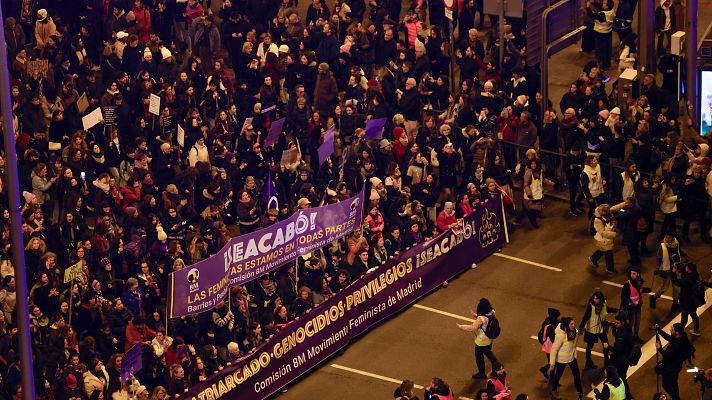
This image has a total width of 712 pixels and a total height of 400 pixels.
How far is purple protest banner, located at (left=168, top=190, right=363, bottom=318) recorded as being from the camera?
2908cm

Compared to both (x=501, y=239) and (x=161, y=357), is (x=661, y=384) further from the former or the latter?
(x=161, y=357)

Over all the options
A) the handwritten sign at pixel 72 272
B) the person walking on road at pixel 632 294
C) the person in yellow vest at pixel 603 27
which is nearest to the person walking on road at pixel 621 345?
the person walking on road at pixel 632 294

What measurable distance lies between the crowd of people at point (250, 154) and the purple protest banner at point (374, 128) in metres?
0.13

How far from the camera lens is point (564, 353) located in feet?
96.6

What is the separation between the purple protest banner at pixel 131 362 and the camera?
1117 inches

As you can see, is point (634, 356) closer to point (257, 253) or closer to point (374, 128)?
point (257, 253)

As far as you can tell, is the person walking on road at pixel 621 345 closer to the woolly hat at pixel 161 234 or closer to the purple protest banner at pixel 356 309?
the purple protest banner at pixel 356 309

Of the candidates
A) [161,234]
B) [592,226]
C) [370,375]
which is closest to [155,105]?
[161,234]

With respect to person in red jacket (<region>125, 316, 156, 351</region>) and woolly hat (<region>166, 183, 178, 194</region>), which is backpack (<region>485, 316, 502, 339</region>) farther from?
woolly hat (<region>166, 183, 178, 194</region>)

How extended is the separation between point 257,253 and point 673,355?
7.06 meters

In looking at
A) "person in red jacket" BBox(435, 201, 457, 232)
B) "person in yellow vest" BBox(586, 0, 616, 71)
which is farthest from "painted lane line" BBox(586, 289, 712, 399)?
"person in yellow vest" BBox(586, 0, 616, 71)


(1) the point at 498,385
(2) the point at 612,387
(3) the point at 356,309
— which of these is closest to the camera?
(2) the point at 612,387

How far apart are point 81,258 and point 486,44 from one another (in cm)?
1398

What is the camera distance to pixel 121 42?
3825cm
